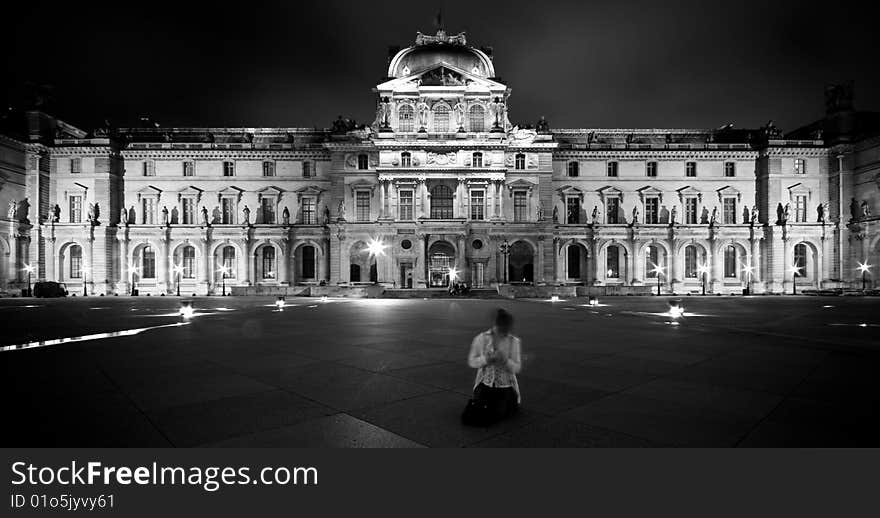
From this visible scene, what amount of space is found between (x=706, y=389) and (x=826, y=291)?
51.8 m

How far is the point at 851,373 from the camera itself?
827cm

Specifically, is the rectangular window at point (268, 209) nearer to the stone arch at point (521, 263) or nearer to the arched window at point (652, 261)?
the stone arch at point (521, 263)

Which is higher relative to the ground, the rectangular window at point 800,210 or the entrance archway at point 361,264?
the rectangular window at point 800,210

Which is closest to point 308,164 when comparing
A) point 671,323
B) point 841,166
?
point 671,323

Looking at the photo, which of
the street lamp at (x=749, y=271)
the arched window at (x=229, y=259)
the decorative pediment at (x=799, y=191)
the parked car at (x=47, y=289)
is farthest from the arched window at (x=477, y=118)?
the parked car at (x=47, y=289)

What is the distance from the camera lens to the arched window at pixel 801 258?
50.3 meters

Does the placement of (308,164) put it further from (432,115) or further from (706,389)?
(706,389)

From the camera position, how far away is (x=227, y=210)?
52188 mm

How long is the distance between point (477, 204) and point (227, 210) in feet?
98.6

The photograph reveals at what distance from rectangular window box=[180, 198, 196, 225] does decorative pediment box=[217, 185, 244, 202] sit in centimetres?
331

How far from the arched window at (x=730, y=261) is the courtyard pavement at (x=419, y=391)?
43.6 m

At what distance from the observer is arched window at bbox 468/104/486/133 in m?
48.2

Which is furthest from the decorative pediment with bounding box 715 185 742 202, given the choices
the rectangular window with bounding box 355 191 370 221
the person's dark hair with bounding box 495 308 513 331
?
the person's dark hair with bounding box 495 308 513 331

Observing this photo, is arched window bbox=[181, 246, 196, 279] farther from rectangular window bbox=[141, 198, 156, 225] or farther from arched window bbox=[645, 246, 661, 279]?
arched window bbox=[645, 246, 661, 279]
